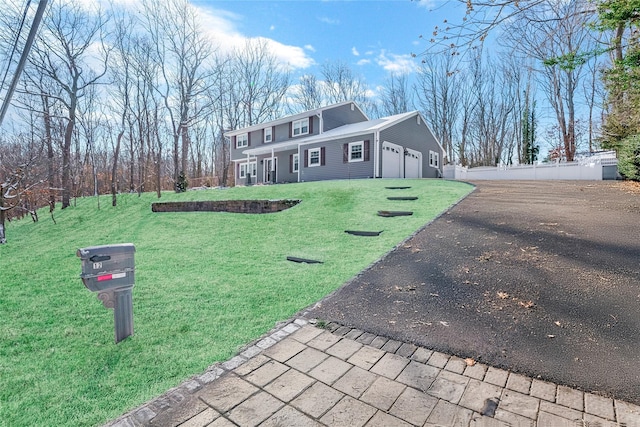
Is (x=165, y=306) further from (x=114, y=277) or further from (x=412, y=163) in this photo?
(x=412, y=163)

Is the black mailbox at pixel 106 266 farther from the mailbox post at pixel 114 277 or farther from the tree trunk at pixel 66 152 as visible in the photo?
the tree trunk at pixel 66 152

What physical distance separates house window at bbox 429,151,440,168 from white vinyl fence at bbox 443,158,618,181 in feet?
5.98

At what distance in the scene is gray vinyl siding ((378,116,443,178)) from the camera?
56.6ft

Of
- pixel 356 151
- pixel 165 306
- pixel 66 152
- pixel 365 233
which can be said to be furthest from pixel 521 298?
pixel 66 152

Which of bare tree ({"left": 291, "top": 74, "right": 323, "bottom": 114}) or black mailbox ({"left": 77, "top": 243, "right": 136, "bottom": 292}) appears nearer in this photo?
black mailbox ({"left": 77, "top": 243, "right": 136, "bottom": 292})

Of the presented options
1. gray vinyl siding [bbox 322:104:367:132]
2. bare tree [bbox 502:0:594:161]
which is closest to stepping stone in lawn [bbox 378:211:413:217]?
bare tree [bbox 502:0:594:161]

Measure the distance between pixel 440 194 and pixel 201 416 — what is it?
365 inches

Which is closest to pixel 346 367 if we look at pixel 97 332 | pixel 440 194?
pixel 97 332

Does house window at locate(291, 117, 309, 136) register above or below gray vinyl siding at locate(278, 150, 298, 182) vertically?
above

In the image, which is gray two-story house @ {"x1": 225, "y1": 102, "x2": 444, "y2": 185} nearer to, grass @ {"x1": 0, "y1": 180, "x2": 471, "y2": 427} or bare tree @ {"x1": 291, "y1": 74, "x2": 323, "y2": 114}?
grass @ {"x1": 0, "y1": 180, "x2": 471, "y2": 427}

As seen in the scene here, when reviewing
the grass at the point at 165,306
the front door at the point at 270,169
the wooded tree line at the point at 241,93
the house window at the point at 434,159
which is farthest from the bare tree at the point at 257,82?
the grass at the point at 165,306

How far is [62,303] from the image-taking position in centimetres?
349

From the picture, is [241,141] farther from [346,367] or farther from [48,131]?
[346,367]

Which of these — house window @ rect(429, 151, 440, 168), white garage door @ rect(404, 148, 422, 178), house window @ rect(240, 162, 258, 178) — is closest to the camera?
white garage door @ rect(404, 148, 422, 178)
